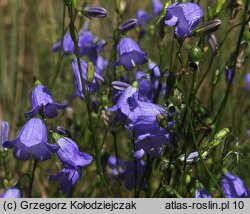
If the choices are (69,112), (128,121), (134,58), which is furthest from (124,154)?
(128,121)

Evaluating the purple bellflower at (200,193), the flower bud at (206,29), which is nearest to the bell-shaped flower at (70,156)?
the purple bellflower at (200,193)

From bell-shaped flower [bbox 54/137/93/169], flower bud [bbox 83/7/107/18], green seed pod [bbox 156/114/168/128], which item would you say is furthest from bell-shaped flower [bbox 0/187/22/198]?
flower bud [bbox 83/7/107/18]

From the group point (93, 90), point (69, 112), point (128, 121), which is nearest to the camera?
point (128, 121)

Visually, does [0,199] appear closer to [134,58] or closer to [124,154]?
[134,58]

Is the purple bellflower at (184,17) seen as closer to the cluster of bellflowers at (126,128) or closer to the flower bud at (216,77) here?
the cluster of bellflowers at (126,128)

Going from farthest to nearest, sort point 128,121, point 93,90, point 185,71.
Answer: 1. point 93,90
2. point 128,121
3. point 185,71

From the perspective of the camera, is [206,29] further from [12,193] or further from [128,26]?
[12,193]

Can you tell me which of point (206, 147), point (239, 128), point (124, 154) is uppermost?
point (206, 147)

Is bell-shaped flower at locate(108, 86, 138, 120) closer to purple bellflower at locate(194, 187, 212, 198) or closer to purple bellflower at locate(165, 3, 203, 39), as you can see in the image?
purple bellflower at locate(165, 3, 203, 39)
